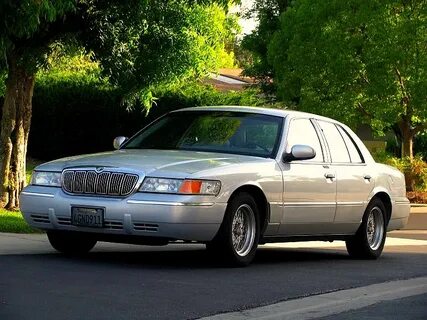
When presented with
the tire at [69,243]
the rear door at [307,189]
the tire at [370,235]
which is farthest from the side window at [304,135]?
the tire at [69,243]

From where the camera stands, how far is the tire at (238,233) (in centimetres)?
1055

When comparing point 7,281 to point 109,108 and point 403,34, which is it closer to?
point 403,34

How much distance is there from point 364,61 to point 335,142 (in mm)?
19009

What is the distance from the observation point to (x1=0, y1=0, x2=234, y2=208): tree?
16828mm

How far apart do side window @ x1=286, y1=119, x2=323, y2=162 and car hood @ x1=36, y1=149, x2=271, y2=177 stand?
2.66 ft

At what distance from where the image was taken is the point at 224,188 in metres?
10.5

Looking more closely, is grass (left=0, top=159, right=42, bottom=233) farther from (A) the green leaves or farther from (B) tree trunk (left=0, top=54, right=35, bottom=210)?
(A) the green leaves

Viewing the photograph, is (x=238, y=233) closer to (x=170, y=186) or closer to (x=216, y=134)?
(x=170, y=186)

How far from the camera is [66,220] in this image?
34.3 ft

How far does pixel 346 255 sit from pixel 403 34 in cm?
1763

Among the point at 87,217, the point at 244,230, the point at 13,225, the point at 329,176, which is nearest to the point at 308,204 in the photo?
the point at 329,176

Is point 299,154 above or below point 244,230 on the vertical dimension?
above

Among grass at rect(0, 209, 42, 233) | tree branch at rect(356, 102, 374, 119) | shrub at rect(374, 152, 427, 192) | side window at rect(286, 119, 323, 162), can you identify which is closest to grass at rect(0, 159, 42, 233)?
grass at rect(0, 209, 42, 233)

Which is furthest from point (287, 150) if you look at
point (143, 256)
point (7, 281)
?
point (7, 281)
